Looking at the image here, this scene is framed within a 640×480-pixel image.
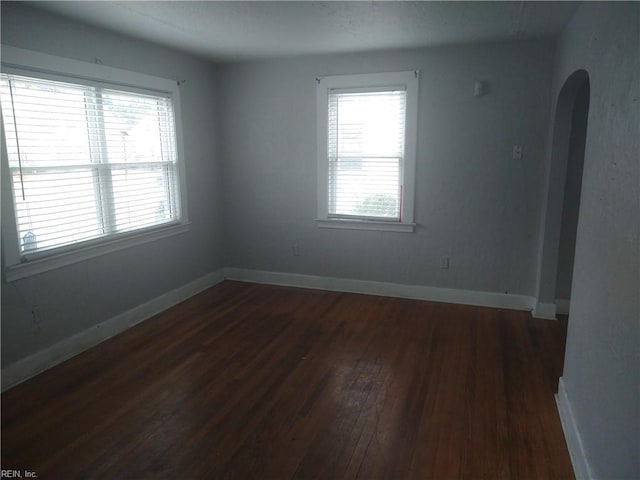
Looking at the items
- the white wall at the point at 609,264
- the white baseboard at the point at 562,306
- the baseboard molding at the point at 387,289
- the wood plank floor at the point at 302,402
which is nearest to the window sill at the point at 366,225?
the baseboard molding at the point at 387,289

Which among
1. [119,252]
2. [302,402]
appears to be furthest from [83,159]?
[302,402]

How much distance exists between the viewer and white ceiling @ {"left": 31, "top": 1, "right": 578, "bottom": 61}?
9.28ft

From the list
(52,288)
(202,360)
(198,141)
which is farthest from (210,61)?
(202,360)

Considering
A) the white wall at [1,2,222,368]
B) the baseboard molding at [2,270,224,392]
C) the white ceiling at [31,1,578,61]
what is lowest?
the baseboard molding at [2,270,224,392]

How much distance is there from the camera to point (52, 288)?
3.14m

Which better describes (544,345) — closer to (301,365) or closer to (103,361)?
(301,365)

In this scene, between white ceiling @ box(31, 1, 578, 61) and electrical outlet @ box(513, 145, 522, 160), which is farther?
electrical outlet @ box(513, 145, 522, 160)

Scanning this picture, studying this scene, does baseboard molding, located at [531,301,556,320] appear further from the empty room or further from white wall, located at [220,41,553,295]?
white wall, located at [220,41,553,295]

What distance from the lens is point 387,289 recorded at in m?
4.64

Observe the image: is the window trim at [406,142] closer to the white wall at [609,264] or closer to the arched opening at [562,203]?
the arched opening at [562,203]

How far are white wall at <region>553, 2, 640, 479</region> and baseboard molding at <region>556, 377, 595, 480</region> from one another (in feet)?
0.15

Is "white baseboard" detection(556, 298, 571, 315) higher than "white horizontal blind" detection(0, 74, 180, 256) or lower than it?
lower

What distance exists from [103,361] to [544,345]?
11.2 ft

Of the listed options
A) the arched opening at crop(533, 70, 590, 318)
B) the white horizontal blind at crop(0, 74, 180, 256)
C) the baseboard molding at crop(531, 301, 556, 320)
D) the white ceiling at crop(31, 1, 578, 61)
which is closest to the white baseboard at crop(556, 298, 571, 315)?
the arched opening at crop(533, 70, 590, 318)
